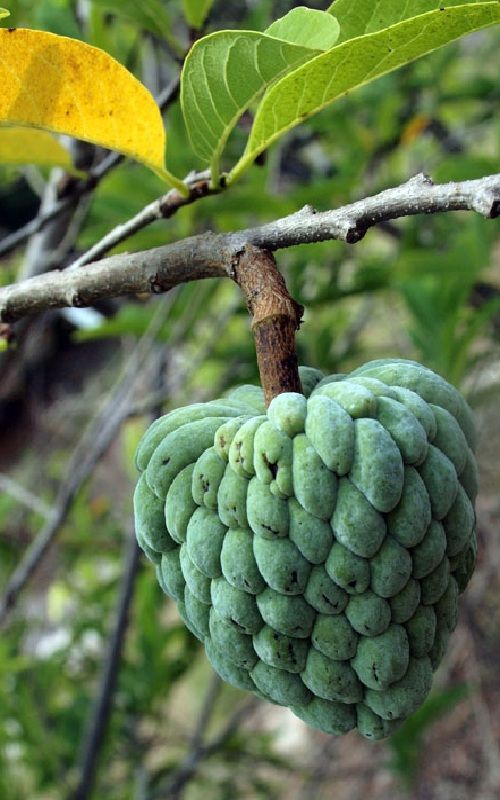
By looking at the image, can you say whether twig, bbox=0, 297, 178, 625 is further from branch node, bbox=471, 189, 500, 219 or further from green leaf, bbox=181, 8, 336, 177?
branch node, bbox=471, 189, 500, 219

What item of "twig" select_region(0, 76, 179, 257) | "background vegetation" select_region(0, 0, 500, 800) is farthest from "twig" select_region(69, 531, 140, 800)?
"twig" select_region(0, 76, 179, 257)

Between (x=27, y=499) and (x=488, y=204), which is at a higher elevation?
(x=27, y=499)

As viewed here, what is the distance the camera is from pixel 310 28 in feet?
2.17

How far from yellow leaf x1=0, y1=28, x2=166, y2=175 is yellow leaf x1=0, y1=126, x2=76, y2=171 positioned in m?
0.12

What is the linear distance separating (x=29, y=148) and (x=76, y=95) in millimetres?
184

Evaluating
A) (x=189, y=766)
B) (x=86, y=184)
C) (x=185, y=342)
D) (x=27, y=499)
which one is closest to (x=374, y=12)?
(x=86, y=184)

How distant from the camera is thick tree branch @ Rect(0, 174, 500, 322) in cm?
61

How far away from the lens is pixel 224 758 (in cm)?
258

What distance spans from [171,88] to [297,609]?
0.83 m

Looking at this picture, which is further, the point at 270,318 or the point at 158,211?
the point at 158,211

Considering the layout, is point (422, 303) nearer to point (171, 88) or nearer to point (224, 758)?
point (171, 88)

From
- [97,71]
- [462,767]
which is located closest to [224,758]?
[462,767]

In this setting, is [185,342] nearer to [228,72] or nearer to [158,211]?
[158,211]

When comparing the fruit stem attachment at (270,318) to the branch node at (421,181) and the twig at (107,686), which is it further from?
the twig at (107,686)
